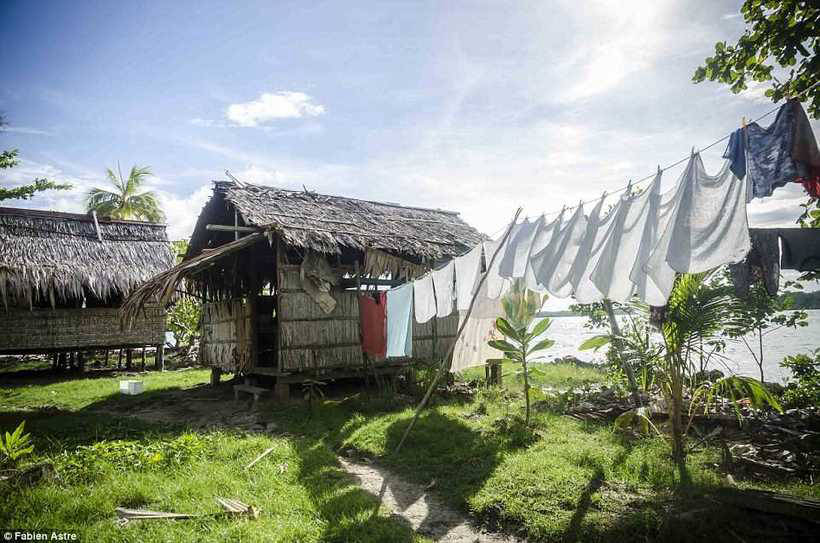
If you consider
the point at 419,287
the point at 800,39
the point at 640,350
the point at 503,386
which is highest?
the point at 800,39

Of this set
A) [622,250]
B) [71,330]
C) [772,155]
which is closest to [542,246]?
[622,250]

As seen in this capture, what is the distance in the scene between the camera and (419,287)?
7.08m

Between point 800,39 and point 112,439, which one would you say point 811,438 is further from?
point 112,439

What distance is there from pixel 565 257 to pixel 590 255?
1.13ft

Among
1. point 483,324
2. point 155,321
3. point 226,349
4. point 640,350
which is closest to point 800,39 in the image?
point 640,350

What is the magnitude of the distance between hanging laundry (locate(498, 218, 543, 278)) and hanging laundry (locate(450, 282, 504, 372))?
6.01 feet

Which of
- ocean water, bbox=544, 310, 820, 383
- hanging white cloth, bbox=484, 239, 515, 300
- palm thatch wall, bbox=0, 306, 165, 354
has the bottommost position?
ocean water, bbox=544, 310, 820, 383

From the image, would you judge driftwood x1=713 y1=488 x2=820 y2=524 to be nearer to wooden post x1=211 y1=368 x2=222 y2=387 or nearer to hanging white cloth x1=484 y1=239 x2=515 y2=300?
hanging white cloth x1=484 y1=239 x2=515 y2=300

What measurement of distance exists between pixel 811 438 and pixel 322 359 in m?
7.22

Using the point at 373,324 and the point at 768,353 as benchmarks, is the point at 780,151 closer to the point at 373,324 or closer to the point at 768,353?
the point at 373,324

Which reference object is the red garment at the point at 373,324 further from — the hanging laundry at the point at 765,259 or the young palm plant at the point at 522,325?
the hanging laundry at the point at 765,259

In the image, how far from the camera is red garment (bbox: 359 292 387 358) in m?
8.52

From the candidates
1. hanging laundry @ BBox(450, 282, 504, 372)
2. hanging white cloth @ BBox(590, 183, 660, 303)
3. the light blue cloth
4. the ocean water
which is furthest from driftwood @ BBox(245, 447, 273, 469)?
the ocean water

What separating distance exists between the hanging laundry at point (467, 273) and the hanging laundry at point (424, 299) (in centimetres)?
52
